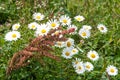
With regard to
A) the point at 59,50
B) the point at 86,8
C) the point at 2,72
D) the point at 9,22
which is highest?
the point at 86,8

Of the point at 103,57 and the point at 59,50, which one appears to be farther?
the point at 103,57

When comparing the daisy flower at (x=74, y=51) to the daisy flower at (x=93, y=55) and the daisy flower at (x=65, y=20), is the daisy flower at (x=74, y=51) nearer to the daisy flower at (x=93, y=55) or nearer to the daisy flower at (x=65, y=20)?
the daisy flower at (x=93, y=55)

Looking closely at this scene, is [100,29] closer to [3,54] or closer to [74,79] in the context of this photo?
[74,79]

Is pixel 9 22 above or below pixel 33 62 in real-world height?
above

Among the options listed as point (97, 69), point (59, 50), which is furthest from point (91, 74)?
point (59, 50)

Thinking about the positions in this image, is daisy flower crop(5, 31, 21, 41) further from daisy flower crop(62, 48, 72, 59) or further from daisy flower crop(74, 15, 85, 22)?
→ daisy flower crop(74, 15, 85, 22)

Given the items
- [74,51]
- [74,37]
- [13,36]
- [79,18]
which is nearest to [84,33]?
[74,37]
